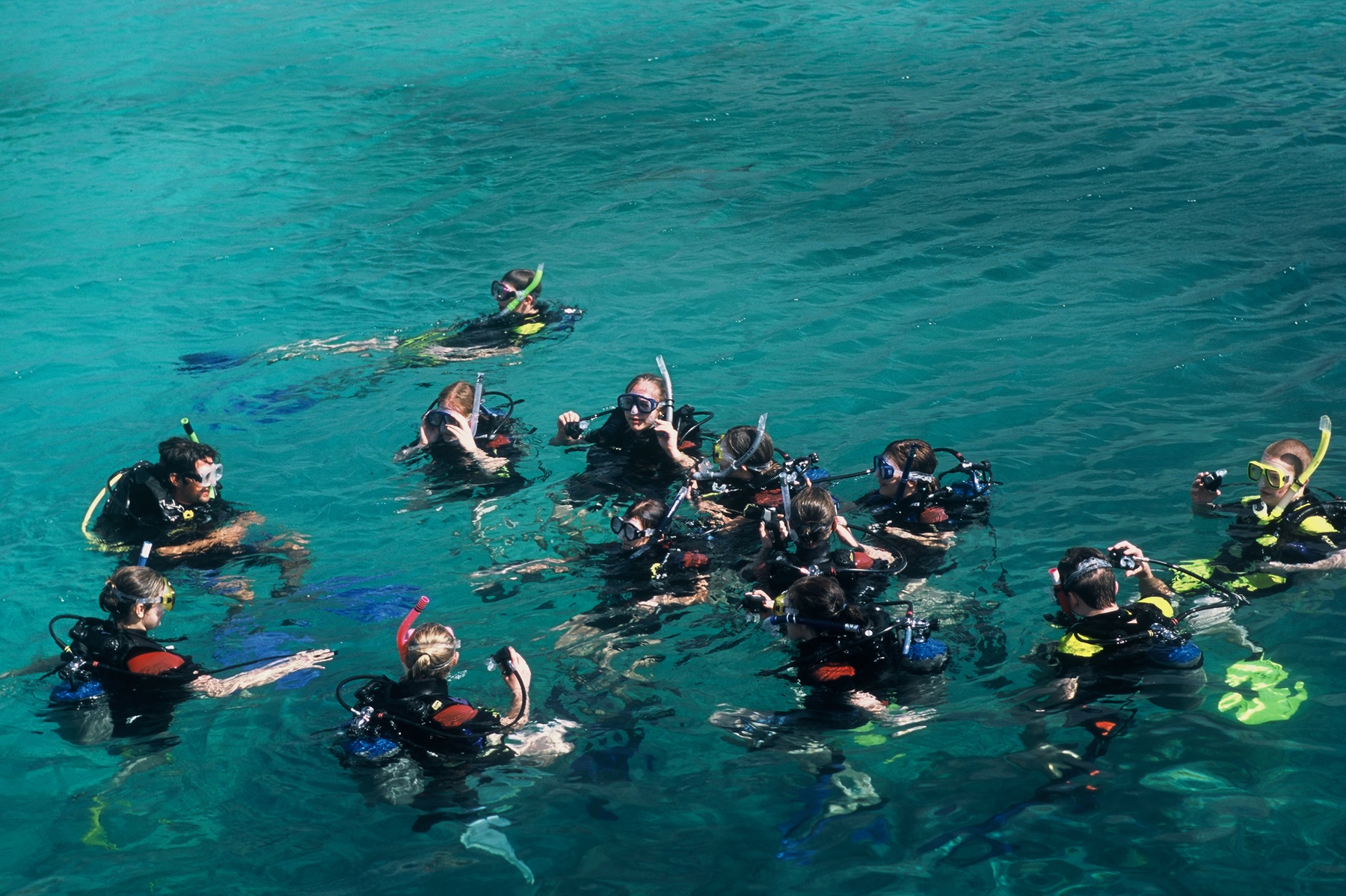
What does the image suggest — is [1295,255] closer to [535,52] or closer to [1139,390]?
[1139,390]

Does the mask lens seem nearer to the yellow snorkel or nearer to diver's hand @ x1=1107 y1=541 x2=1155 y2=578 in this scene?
diver's hand @ x1=1107 y1=541 x2=1155 y2=578

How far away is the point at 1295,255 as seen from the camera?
10.8 meters

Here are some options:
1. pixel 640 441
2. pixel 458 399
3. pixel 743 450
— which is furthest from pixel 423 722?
pixel 458 399

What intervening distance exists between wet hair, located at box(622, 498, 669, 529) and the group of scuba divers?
0.4 inches

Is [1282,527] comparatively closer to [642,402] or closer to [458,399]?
[642,402]

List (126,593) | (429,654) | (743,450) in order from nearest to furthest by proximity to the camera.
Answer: (429,654)
(126,593)
(743,450)

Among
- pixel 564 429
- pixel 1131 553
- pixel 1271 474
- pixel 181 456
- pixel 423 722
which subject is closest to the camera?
pixel 423 722

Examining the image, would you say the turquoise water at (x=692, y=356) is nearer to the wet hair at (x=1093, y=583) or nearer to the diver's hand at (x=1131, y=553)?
the wet hair at (x=1093, y=583)

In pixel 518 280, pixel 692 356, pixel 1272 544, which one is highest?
pixel 518 280

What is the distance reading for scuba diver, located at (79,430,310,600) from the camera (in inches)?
273

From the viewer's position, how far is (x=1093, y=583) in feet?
15.9

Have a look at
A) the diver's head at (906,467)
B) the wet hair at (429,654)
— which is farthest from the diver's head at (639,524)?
the wet hair at (429,654)

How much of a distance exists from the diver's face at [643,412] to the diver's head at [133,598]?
3.05 metres

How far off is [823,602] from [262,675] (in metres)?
3.07
